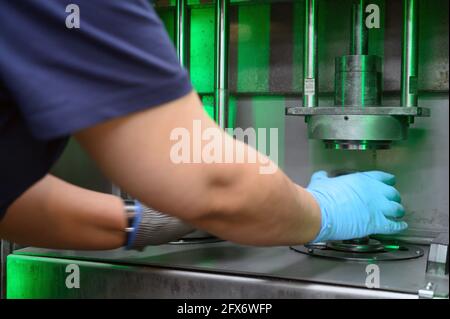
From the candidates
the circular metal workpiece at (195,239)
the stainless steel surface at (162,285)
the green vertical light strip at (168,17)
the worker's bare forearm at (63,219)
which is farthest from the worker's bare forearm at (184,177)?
the green vertical light strip at (168,17)

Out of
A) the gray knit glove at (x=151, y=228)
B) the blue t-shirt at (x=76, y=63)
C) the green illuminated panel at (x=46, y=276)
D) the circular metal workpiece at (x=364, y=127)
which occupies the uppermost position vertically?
the blue t-shirt at (x=76, y=63)

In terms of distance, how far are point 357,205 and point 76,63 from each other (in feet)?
1.93

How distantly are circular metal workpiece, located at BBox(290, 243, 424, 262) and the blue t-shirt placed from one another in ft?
2.03

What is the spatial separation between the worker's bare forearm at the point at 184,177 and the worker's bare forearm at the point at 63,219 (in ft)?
1.08

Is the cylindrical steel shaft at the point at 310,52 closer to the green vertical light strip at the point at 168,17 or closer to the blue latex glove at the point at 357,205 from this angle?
the blue latex glove at the point at 357,205

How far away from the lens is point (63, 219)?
0.85 metres

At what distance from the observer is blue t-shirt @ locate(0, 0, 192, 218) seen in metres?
0.45

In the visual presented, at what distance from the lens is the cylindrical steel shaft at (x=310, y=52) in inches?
42.0

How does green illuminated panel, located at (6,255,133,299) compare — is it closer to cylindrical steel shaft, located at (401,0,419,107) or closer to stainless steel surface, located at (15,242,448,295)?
stainless steel surface, located at (15,242,448,295)

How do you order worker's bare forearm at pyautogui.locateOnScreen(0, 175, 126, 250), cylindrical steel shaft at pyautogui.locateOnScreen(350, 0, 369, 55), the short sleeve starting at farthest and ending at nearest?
cylindrical steel shaft at pyautogui.locateOnScreen(350, 0, 369, 55) → worker's bare forearm at pyautogui.locateOnScreen(0, 175, 126, 250) → the short sleeve

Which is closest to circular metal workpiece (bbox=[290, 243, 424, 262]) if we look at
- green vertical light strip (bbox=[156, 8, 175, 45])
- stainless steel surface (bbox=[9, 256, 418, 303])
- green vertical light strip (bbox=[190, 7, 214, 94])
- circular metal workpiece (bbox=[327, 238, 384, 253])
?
circular metal workpiece (bbox=[327, 238, 384, 253])

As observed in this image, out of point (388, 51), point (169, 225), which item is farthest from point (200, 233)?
point (388, 51)
